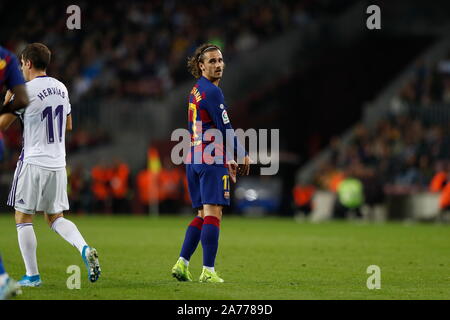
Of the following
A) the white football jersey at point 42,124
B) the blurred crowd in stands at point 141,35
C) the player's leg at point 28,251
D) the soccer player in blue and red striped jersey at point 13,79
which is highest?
the blurred crowd in stands at point 141,35

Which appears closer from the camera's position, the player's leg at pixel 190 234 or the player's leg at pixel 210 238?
the player's leg at pixel 210 238

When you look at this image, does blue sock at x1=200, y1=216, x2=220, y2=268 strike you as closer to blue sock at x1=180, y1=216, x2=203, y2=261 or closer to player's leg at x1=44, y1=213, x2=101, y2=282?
blue sock at x1=180, y1=216, x2=203, y2=261

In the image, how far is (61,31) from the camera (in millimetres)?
35125

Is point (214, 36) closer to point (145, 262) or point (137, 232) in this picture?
point (137, 232)

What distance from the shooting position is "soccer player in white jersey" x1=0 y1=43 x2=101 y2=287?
10289mm

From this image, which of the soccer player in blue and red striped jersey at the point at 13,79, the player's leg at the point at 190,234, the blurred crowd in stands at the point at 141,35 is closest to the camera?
the soccer player in blue and red striped jersey at the point at 13,79

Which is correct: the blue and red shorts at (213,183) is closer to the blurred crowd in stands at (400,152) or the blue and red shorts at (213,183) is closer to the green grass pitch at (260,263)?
the green grass pitch at (260,263)

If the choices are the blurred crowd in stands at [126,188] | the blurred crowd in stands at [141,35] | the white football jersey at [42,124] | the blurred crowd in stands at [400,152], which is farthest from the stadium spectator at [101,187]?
the white football jersey at [42,124]

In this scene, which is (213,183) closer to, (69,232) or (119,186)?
(69,232)

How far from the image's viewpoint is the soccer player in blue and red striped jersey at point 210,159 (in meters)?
10.8

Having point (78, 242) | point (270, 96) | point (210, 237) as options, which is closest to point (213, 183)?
point (210, 237)

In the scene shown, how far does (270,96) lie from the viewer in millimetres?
36781

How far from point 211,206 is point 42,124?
80.3 inches
